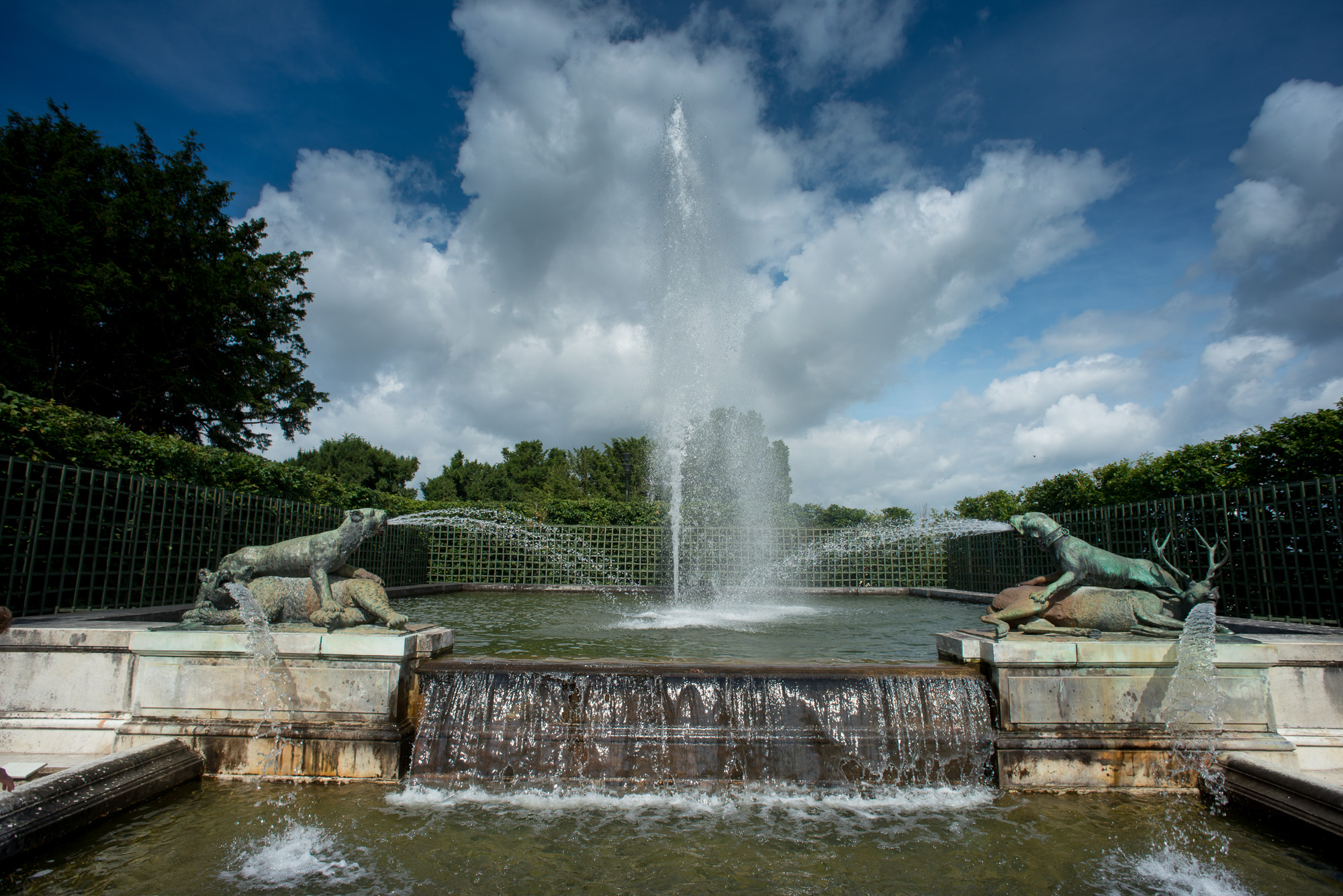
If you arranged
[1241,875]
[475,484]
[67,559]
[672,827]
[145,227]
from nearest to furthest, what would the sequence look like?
[1241,875] → [672,827] → [67,559] → [145,227] → [475,484]

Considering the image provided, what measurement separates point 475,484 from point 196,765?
46.8 m

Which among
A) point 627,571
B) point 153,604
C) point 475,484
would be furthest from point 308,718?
point 475,484

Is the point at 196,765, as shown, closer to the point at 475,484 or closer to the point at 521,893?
the point at 521,893

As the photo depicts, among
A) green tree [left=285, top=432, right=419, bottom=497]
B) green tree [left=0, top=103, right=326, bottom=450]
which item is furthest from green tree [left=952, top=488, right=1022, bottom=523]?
green tree [left=285, top=432, right=419, bottom=497]

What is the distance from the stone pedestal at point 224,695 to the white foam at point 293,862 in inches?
30.5

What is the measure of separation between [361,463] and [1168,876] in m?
48.3

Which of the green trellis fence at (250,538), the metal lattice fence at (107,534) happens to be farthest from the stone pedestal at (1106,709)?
the metal lattice fence at (107,534)

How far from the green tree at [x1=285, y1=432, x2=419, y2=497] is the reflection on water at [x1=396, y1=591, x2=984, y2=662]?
3279 centimetres

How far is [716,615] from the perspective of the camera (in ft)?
38.0

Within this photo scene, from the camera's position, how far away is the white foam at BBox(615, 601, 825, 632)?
9922mm

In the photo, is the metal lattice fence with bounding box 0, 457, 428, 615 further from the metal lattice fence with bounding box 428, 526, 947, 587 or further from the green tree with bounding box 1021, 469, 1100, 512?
the green tree with bounding box 1021, 469, 1100, 512

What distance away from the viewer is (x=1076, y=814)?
424 cm

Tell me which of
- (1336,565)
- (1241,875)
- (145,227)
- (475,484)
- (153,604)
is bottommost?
(1241,875)

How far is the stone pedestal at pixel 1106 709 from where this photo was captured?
4.62m
